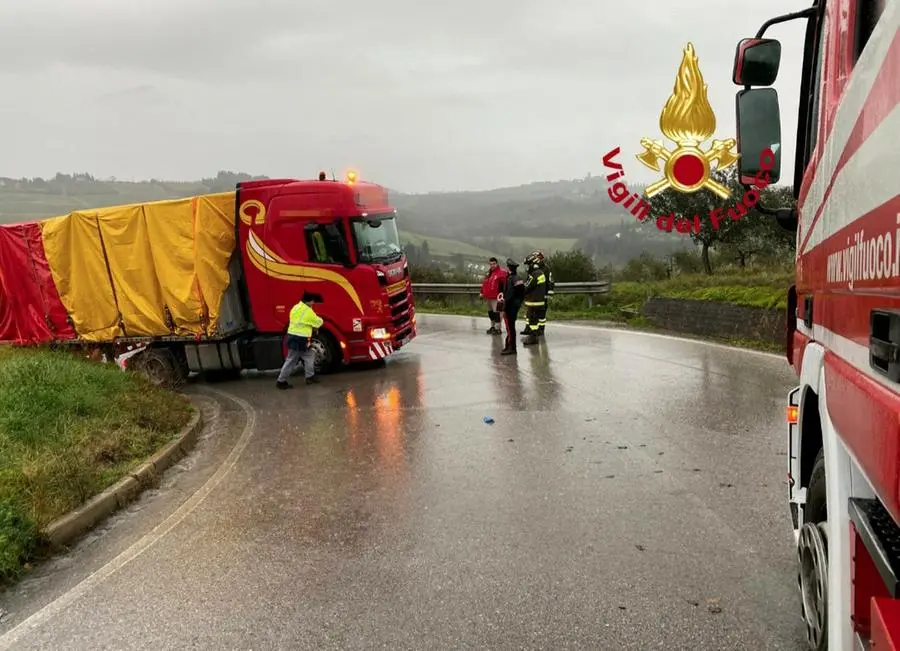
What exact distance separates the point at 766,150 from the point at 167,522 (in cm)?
472

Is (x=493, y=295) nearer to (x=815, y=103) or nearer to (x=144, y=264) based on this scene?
(x=144, y=264)

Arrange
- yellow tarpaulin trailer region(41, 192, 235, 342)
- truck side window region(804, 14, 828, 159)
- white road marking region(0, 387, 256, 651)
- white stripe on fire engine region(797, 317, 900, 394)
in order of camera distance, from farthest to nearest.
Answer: yellow tarpaulin trailer region(41, 192, 235, 342) → white road marking region(0, 387, 256, 651) → truck side window region(804, 14, 828, 159) → white stripe on fire engine region(797, 317, 900, 394)

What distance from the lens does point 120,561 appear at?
14.8ft

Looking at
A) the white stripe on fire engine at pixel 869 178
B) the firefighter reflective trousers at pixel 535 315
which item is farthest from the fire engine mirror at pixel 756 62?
the firefighter reflective trousers at pixel 535 315

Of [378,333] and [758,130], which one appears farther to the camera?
[378,333]

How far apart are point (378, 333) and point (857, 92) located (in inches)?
394

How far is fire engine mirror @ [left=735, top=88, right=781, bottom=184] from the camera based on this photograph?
132 inches

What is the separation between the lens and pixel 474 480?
5711 millimetres

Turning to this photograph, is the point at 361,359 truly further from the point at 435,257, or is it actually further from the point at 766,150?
the point at 435,257

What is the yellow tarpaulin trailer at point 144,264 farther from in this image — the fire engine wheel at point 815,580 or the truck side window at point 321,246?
the fire engine wheel at point 815,580

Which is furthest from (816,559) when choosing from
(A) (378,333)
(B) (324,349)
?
(B) (324,349)

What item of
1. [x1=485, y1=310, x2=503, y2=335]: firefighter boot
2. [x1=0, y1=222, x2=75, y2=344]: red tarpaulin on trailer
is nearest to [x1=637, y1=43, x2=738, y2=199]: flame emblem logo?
[x1=485, y1=310, x2=503, y2=335]: firefighter boot

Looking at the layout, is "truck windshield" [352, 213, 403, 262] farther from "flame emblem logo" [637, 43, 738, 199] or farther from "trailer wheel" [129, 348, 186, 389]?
"flame emblem logo" [637, 43, 738, 199]

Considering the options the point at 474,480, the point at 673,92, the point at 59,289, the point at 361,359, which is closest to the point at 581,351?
the point at 361,359
